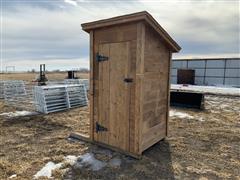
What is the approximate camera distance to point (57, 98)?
6.93m

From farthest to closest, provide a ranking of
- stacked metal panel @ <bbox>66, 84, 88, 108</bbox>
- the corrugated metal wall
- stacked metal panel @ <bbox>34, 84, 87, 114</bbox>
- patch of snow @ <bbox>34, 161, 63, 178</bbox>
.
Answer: the corrugated metal wall < stacked metal panel @ <bbox>66, 84, 88, 108</bbox> < stacked metal panel @ <bbox>34, 84, 87, 114</bbox> < patch of snow @ <bbox>34, 161, 63, 178</bbox>

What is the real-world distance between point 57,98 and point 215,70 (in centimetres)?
1472

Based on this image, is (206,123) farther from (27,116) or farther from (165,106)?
(27,116)

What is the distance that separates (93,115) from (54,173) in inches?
51.1

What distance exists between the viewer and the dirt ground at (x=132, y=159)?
8.76 ft

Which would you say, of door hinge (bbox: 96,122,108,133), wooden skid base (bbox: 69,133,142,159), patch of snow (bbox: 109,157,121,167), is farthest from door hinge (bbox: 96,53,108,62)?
patch of snow (bbox: 109,157,121,167)

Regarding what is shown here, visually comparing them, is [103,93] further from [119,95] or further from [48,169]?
[48,169]

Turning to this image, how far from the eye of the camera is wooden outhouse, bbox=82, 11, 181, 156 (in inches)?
117

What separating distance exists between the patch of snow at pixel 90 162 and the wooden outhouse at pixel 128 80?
47cm

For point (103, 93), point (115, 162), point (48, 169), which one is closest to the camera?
point (48, 169)

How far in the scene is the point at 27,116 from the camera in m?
5.92

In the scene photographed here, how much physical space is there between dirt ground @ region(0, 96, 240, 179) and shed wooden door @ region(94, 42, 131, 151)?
307mm

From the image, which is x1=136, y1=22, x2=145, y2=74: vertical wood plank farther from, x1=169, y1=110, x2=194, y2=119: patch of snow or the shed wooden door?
x1=169, y1=110, x2=194, y2=119: patch of snow

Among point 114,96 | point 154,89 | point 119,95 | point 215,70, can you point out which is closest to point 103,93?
point 114,96
